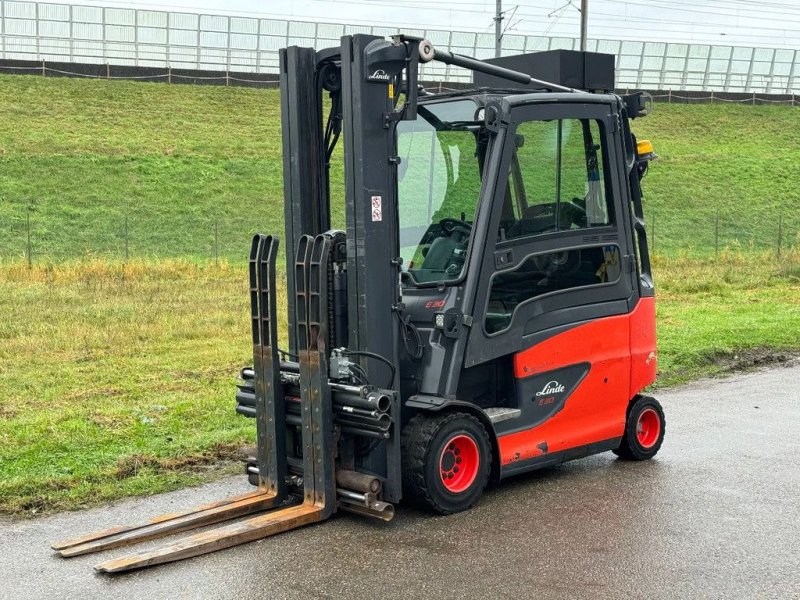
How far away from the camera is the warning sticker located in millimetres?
6426

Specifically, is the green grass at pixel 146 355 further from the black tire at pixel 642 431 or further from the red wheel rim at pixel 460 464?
the black tire at pixel 642 431

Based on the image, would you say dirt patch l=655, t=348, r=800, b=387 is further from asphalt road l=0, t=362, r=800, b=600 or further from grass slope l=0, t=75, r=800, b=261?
grass slope l=0, t=75, r=800, b=261

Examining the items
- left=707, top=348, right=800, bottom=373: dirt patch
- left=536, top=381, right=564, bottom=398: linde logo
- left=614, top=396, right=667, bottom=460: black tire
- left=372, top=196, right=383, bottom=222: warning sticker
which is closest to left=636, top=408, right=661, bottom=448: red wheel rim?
left=614, top=396, right=667, bottom=460: black tire

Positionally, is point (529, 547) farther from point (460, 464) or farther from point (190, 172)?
point (190, 172)

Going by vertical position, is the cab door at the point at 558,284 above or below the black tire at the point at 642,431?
above

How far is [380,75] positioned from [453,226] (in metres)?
1.09

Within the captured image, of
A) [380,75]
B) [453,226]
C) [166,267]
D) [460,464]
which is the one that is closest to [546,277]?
[453,226]

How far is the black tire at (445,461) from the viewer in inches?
252

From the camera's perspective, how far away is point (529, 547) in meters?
6.01

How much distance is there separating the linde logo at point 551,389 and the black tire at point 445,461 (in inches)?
24.7

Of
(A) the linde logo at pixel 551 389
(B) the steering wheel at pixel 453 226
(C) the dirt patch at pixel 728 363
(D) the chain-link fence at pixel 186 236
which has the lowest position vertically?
(C) the dirt patch at pixel 728 363

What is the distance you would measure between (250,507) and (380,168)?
2.12 metres

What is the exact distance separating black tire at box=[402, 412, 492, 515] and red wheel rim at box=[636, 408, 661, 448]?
176 centimetres

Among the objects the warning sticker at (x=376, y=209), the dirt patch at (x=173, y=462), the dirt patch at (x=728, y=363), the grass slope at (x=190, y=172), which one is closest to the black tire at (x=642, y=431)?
the warning sticker at (x=376, y=209)
